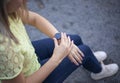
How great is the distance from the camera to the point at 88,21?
1.83m

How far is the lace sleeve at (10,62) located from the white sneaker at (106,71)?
2.37ft

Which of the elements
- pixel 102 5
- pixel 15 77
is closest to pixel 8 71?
pixel 15 77

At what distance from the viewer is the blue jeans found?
3.48ft

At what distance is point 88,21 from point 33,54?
3.10 feet

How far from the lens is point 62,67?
107cm

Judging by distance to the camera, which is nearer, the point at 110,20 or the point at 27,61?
the point at 27,61

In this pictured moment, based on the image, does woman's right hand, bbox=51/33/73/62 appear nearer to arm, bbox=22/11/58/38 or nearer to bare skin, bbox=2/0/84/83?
bare skin, bbox=2/0/84/83

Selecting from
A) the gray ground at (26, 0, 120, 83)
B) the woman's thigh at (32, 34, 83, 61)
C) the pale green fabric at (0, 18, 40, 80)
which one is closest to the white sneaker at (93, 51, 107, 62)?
the gray ground at (26, 0, 120, 83)

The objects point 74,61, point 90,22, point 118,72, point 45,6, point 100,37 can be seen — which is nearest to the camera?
point 74,61

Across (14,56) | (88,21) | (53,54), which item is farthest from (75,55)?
(88,21)

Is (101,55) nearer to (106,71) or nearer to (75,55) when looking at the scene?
(106,71)

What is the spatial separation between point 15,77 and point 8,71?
0.04 metres

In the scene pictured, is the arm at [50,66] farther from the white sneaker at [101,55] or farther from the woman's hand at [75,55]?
the white sneaker at [101,55]

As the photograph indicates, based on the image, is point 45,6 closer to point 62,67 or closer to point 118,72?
point 118,72
